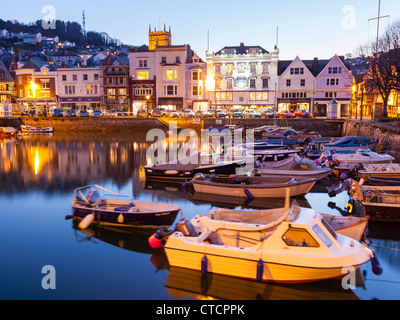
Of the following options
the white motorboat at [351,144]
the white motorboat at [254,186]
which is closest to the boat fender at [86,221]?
the white motorboat at [254,186]

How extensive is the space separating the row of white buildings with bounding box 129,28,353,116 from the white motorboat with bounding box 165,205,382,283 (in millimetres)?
57188

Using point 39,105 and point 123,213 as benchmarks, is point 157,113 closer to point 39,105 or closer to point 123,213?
point 39,105

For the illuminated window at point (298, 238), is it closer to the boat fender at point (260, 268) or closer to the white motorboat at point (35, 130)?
the boat fender at point (260, 268)

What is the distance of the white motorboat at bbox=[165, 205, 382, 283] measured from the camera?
34.0ft

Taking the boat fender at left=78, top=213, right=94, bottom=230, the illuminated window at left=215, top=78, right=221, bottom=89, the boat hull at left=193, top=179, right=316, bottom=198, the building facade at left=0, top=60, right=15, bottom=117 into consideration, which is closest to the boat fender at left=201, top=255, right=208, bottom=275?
the boat fender at left=78, top=213, right=94, bottom=230

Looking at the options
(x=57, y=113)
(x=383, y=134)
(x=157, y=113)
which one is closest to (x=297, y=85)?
(x=157, y=113)

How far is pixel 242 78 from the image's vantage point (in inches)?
2682

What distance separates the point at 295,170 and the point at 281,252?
12755 millimetres

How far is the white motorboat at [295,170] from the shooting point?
2202 centimetres

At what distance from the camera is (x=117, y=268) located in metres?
12.7

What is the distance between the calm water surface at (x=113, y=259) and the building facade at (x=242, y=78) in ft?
150
